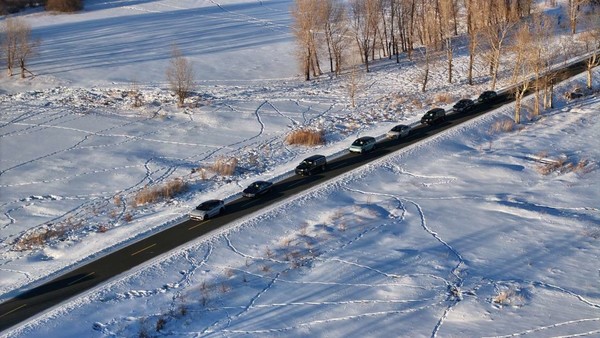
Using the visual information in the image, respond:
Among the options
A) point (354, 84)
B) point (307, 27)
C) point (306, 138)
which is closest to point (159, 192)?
point (306, 138)

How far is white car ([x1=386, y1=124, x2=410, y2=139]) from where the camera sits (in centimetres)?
4316

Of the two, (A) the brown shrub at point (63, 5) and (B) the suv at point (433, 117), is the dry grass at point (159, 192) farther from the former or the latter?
(A) the brown shrub at point (63, 5)

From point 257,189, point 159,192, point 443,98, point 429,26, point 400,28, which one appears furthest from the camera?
point 429,26

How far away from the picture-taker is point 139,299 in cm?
2555

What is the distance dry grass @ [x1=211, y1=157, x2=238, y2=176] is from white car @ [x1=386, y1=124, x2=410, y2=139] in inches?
405

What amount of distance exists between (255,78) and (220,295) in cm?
3788

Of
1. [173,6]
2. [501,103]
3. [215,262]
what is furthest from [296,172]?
[173,6]

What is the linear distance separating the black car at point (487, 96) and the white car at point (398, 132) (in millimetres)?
9712

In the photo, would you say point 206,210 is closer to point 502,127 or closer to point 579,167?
point 579,167

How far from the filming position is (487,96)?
50.4 m

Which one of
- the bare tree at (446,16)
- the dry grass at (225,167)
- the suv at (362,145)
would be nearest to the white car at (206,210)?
the dry grass at (225,167)

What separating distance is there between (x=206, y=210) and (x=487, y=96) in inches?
1080

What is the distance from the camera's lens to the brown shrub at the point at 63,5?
84.9m

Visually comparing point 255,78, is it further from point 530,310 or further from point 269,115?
point 530,310
